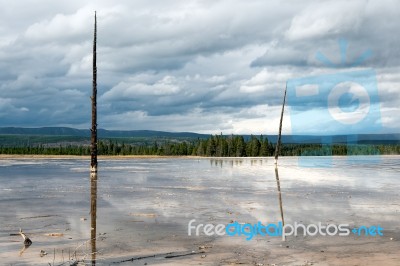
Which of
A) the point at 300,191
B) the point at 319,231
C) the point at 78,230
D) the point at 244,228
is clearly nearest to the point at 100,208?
the point at 78,230

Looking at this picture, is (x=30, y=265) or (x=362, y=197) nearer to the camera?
(x=30, y=265)

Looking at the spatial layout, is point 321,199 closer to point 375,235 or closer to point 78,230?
point 375,235

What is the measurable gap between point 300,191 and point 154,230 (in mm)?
10922

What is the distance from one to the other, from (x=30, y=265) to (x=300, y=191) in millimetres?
14622

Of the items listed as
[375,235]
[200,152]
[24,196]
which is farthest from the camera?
[200,152]

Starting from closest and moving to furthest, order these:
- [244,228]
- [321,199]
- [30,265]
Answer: [30,265], [244,228], [321,199]

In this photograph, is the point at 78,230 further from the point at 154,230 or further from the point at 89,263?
the point at 89,263

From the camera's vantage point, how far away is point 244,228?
1105cm

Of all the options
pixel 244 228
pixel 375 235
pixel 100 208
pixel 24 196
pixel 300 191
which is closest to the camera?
pixel 375 235

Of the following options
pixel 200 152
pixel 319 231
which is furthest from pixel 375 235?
pixel 200 152

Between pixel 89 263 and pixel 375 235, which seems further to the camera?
pixel 375 235

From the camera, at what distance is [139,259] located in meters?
7.93

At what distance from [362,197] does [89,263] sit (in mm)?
13189

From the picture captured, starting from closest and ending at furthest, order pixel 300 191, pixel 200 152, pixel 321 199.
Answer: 1. pixel 321 199
2. pixel 300 191
3. pixel 200 152
